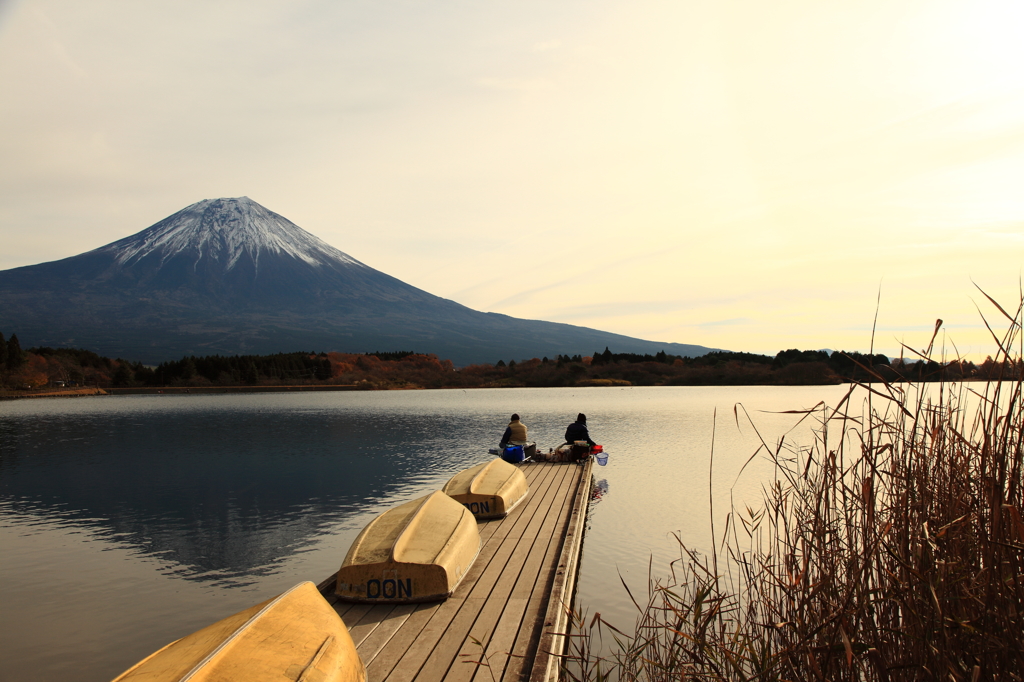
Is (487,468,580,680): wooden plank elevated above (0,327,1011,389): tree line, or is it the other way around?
(0,327,1011,389): tree line

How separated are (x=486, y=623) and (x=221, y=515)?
1209 centimetres

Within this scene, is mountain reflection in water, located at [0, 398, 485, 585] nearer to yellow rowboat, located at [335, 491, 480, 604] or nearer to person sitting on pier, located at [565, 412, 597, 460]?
yellow rowboat, located at [335, 491, 480, 604]

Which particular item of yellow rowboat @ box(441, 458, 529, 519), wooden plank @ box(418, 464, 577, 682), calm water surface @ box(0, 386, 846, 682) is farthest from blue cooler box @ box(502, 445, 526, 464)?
wooden plank @ box(418, 464, 577, 682)

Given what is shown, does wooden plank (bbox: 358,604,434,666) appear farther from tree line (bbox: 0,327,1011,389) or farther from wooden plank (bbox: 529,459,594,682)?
tree line (bbox: 0,327,1011,389)

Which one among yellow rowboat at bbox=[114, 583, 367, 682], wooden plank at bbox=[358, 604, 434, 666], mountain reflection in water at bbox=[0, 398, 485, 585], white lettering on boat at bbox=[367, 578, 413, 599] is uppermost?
yellow rowboat at bbox=[114, 583, 367, 682]

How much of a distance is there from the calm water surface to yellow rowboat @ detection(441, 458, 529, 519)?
5.87ft

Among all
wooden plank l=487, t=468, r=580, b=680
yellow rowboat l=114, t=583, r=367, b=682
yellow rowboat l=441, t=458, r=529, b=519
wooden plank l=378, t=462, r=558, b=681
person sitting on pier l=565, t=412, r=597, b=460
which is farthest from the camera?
person sitting on pier l=565, t=412, r=597, b=460

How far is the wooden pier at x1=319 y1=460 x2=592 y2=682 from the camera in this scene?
5023 mm

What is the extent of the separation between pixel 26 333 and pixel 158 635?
240631 millimetres

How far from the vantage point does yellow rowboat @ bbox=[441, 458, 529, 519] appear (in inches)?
425

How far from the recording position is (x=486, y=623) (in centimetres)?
596

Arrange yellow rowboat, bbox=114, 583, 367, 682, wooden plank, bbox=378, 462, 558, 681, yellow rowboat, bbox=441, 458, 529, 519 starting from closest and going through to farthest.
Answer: yellow rowboat, bbox=114, 583, 367, 682, wooden plank, bbox=378, 462, 558, 681, yellow rowboat, bbox=441, 458, 529, 519

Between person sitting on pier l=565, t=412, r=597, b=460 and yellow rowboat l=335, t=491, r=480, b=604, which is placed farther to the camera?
person sitting on pier l=565, t=412, r=597, b=460

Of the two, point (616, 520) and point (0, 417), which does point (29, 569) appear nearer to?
point (616, 520)
